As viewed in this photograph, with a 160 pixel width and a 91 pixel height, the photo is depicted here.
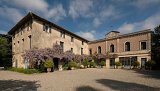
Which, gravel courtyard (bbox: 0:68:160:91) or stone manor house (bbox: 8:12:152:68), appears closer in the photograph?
gravel courtyard (bbox: 0:68:160:91)

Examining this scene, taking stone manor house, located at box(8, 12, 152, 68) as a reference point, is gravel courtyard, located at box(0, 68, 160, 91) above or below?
below

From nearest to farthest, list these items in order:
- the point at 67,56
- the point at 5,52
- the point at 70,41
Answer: the point at 67,56 < the point at 5,52 < the point at 70,41

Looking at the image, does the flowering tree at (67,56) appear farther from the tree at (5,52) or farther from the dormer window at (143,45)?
the dormer window at (143,45)

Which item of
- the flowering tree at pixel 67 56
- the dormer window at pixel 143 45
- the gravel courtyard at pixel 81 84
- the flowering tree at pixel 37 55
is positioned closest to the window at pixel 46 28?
the flowering tree at pixel 37 55

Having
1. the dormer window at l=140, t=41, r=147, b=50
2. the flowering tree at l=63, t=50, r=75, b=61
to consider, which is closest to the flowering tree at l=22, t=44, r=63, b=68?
the flowering tree at l=63, t=50, r=75, b=61

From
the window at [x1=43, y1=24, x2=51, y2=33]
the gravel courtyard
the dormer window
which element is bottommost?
the gravel courtyard

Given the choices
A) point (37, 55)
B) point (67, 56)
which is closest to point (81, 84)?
point (37, 55)

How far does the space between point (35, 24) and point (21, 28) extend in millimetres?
5326

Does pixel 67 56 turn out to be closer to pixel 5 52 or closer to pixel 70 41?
pixel 70 41

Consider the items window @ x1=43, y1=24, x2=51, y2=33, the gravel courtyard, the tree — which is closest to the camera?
the gravel courtyard

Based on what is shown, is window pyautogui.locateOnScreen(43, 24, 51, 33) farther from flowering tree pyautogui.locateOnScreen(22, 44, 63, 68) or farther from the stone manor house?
flowering tree pyautogui.locateOnScreen(22, 44, 63, 68)

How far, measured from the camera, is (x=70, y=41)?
2922cm

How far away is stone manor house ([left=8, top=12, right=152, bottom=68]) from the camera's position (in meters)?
22.2

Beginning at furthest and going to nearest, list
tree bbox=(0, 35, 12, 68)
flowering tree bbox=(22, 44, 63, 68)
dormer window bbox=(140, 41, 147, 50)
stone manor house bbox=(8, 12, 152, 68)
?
1. tree bbox=(0, 35, 12, 68)
2. dormer window bbox=(140, 41, 147, 50)
3. stone manor house bbox=(8, 12, 152, 68)
4. flowering tree bbox=(22, 44, 63, 68)
